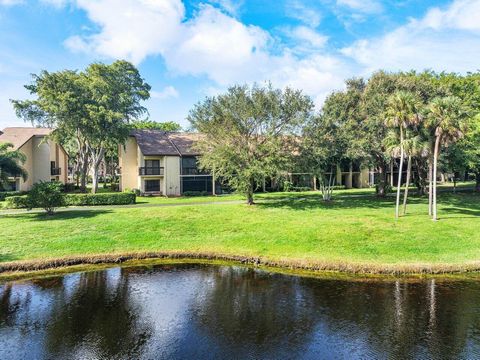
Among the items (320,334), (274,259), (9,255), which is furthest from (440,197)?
(9,255)

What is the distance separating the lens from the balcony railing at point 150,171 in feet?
166

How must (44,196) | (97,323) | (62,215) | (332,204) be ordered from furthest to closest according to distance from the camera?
(332,204)
(62,215)
(44,196)
(97,323)

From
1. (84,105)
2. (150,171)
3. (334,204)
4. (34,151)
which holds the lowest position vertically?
(334,204)

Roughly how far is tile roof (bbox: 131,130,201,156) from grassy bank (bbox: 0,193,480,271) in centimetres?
1905

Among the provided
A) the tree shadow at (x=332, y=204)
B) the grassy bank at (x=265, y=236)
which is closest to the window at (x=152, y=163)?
the grassy bank at (x=265, y=236)

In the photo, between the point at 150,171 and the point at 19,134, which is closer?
the point at 150,171

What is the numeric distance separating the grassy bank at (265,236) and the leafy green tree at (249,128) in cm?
472

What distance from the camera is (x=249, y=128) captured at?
37625 mm

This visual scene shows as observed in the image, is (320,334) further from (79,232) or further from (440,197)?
(440,197)

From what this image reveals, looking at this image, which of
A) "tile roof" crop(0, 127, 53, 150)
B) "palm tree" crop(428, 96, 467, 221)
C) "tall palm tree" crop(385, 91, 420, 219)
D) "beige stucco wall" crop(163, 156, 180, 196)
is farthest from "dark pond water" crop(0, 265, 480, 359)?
"tile roof" crop(0, 127, 53, 150)

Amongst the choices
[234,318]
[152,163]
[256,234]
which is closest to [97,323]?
[234,318]

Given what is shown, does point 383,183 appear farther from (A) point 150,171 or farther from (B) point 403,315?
(B) point 403,315

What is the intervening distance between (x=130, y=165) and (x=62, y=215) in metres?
24.0

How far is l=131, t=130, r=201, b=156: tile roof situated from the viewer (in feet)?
170
